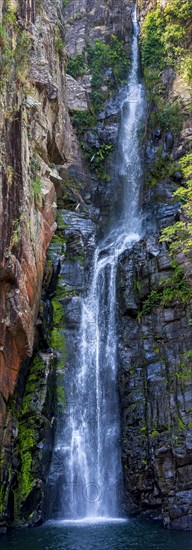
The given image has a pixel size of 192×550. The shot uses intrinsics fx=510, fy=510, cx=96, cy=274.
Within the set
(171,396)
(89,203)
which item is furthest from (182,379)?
(89,203)

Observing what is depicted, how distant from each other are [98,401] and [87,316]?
3.84 metres

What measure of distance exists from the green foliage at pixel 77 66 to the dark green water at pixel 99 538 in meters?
26.8

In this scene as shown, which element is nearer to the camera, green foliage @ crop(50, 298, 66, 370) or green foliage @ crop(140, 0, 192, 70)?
green foliage @ crop(50, 298, 66, 370)

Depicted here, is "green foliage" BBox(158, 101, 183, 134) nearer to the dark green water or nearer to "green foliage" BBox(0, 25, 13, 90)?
"green foliage" BBox(0, 25, 13, 90)

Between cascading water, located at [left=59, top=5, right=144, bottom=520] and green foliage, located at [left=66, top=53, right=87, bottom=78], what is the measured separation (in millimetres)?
11527

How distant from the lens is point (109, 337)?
70.8 ft

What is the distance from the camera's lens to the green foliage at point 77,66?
32.8 m

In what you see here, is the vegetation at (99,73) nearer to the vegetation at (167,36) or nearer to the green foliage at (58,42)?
the vegetation at (167,36)

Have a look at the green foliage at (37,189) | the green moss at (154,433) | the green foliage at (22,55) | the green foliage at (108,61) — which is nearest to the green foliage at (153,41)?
the green foliage at (108,61)

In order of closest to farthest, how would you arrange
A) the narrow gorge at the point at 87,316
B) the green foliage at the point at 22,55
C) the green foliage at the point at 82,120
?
the narrow gorge at the point at 87,316, the green foliage at the point at 22,55, the green foliage at the point at 82,120

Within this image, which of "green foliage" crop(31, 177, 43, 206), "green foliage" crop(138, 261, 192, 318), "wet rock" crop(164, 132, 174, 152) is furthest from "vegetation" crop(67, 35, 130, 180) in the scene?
"green foliage" crop(31, 177, 43, 206)

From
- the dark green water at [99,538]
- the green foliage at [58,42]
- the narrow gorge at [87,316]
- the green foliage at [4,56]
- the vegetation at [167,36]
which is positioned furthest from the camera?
the vegetation at [167,36]

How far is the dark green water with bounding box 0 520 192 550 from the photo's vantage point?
1270 centimetres

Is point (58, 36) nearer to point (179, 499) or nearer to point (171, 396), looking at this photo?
point (171, 396)
